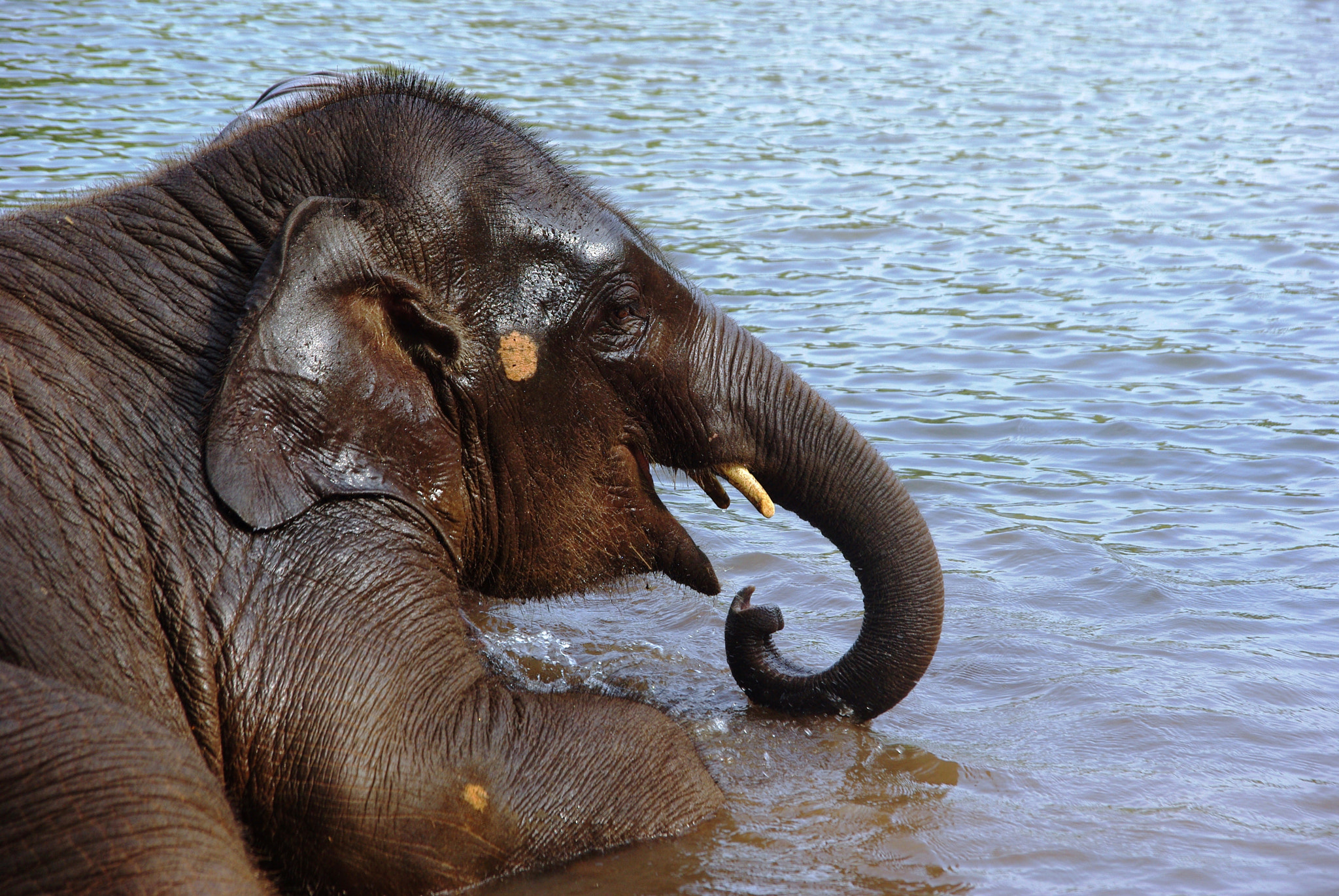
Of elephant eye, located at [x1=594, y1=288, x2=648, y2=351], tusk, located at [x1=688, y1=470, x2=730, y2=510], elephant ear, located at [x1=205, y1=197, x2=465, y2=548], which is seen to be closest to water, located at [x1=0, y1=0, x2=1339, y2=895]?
tusk, located at [x1=688, y1=470, x2=730, y2=510]

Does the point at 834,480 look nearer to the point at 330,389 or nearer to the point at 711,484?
the point at 711,484

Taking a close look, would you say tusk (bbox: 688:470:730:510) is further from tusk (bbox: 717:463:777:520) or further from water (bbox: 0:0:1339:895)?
water (bbox: 0:0:1339:895)

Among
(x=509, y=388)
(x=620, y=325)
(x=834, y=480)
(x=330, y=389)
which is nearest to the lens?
(x=330, y=389)

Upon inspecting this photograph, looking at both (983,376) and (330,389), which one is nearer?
(330,389)

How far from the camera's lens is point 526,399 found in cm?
404

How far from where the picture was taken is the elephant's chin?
433 cm

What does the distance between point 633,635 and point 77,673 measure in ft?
9.03

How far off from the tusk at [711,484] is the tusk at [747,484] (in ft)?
0.11

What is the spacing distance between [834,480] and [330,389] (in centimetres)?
153

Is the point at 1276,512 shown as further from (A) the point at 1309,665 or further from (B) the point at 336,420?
(B) the point at 336,420

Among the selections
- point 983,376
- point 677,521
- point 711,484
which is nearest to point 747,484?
point 711,484

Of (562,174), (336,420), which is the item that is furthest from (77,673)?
(562,174)

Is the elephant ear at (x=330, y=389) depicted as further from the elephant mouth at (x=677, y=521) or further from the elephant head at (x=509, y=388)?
the elephant mouth at (x=677, y=521)

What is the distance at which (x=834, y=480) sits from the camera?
4.32m
